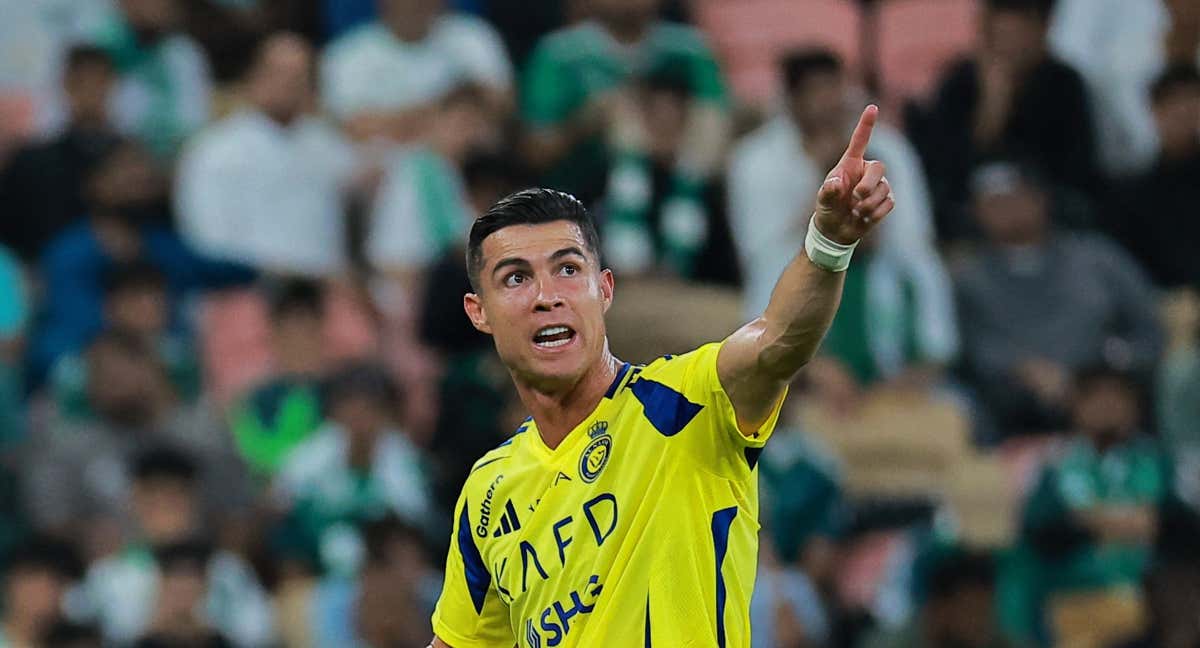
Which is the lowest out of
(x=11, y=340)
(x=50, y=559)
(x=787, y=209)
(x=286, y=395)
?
(x=50, y=559)

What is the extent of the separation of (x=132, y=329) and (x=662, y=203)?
9.54 ft

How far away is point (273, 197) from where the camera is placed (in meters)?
11.2

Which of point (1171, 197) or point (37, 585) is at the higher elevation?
point (1171, 197)

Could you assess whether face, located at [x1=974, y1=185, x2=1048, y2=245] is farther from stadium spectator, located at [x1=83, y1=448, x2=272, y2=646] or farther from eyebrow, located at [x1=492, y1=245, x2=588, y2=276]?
eyebrow, located at [x1=492, y1=245, x2=588, y2=276]

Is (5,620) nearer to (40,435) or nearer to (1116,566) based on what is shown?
(40,435)

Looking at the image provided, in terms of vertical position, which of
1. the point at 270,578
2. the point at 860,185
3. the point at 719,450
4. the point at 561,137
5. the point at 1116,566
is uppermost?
the point at 561,137

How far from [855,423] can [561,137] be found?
87.9 inches

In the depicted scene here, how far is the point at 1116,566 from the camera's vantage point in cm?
965

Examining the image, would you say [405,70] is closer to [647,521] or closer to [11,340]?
[11,340]

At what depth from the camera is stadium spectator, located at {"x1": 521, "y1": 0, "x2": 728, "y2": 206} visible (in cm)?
1059

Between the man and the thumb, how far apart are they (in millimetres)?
164

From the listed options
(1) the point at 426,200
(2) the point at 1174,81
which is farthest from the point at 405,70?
(2) the point at 1174,81

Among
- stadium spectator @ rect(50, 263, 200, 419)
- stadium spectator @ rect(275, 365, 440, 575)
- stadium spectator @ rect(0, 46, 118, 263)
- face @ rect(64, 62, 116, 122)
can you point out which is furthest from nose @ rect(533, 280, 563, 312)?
face @ rect(64, 62, 116, 122)

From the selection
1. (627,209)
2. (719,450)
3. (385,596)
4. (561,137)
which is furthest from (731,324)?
(719,450)
